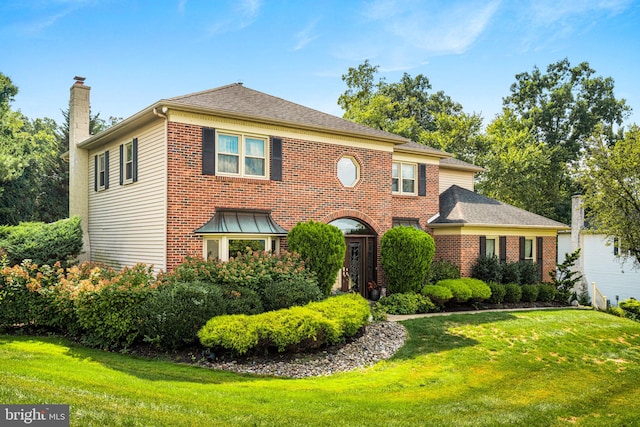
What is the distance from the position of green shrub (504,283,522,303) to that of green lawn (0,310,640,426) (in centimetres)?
557

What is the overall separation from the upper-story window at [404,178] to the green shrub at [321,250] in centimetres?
612

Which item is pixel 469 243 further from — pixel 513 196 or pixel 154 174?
pixel 513 196

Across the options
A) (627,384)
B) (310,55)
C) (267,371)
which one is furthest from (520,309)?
(310,55)

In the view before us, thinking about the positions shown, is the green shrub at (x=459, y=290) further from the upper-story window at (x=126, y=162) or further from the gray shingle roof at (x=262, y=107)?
the upper-story window at (x=126, y=162)

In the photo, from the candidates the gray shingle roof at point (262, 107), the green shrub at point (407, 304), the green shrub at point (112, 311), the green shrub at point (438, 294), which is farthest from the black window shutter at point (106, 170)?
the green shrub at point (438, 294)

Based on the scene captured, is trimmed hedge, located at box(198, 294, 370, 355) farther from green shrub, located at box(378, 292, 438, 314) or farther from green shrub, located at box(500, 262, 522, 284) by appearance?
green shrub, located at box(500, 262, 522, 284)

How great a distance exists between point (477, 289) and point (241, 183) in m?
9.49

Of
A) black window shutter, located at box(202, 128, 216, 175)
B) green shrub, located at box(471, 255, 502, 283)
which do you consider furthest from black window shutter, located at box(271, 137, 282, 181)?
green shrub, located at box(471, 255, 502, 283)

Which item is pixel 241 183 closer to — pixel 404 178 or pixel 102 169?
pixel 102 169

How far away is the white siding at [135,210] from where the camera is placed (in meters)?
13.3

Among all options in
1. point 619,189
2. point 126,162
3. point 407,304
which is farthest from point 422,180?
point 126,162

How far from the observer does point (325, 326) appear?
33.4 feet

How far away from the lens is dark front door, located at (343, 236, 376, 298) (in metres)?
16.9

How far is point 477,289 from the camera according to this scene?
55.3 ft
